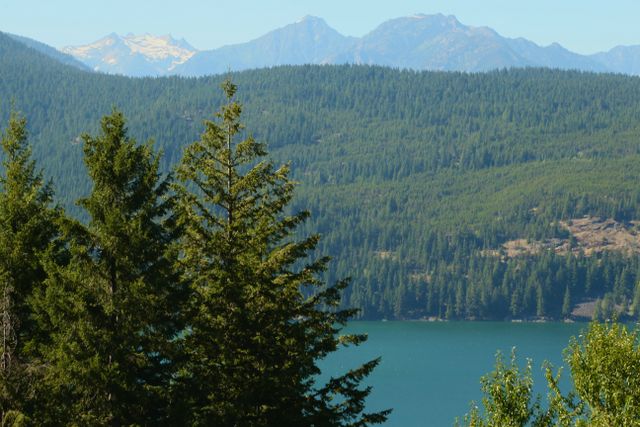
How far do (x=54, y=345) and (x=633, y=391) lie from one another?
651 inches

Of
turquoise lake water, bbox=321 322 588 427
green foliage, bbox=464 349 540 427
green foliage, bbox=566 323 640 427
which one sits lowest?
turquoise lake water, bbox=321 322 588 427

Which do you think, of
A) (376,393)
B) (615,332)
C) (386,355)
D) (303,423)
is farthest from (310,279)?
(386,355)

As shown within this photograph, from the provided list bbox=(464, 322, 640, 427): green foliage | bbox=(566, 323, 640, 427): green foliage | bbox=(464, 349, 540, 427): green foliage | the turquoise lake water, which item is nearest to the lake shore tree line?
bbox=(464, 349, 540, 427): green foliage

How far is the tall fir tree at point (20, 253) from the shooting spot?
2819cm

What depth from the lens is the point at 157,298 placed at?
2708 cm

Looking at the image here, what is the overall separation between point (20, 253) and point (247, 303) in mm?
6918

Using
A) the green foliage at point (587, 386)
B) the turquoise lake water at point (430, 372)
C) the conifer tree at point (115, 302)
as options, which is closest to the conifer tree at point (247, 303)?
the conifer tree at point (115, 302)

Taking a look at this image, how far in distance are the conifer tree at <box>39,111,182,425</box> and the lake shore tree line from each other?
4 cm

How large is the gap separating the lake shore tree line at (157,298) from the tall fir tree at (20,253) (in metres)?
0.05

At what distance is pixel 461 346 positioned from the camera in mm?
194625

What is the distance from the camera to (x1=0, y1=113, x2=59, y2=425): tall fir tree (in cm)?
2819


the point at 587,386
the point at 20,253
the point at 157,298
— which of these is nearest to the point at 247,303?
the point at 157,298

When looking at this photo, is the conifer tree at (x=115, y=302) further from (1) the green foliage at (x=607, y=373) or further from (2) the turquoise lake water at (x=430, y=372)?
(2) the turquoise lake water at (x=430, y=372)

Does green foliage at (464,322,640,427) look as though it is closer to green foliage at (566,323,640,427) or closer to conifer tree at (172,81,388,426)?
green foliage at (566,323,640,427)
